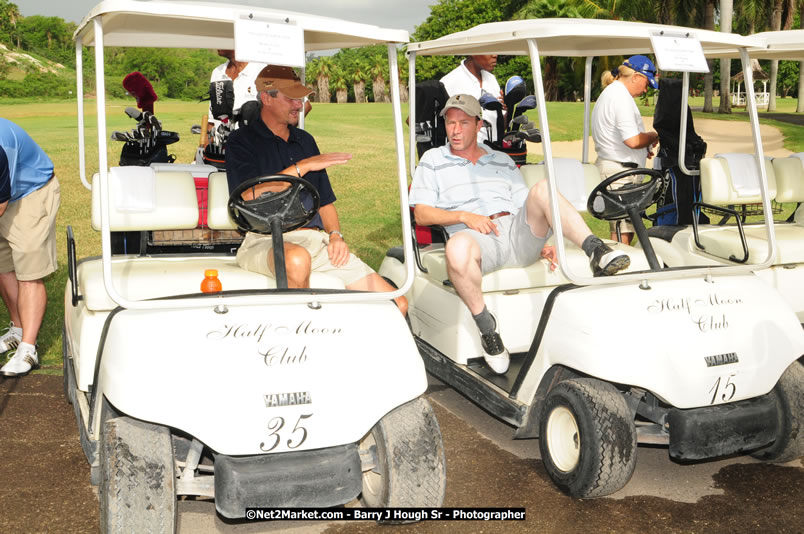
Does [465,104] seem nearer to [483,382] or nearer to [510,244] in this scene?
[510,244]

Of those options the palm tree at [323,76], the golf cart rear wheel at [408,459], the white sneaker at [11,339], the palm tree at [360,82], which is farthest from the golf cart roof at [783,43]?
the palm tree at [323,76]

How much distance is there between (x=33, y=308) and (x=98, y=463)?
2175mm

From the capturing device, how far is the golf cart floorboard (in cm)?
356

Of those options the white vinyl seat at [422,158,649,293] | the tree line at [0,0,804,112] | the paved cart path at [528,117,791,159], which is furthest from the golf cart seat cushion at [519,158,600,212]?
the tree line at [0,0,804,112]

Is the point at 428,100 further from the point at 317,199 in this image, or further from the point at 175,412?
the point at 175,412

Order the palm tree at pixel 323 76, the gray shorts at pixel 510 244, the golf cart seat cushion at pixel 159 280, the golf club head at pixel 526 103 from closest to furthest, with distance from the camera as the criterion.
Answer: the golf cart seat cushion at pixel 159 280 → the gray shorts at pixel 510 244 → the golf club head at pixel 526 103 → the palm tree at pixel 323 76

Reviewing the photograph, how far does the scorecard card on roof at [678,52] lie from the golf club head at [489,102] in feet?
7.12

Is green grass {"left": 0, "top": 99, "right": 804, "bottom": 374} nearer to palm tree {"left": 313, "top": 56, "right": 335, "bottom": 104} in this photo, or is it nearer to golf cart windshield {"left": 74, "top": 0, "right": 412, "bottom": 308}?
golf cart windshield {"left": 74, "top": 0, "right": 412, "bottom": 308}

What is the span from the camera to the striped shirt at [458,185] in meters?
4.43

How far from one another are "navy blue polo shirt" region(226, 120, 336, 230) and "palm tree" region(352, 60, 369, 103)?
190 ft

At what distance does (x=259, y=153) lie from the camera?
4031 mm

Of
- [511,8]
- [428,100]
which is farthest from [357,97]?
[428,100]

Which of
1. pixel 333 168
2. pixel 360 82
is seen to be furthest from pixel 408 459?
pixel 360 82

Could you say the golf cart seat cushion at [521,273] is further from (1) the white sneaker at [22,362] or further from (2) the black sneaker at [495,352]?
(1) the white sneaker at [22,362]
